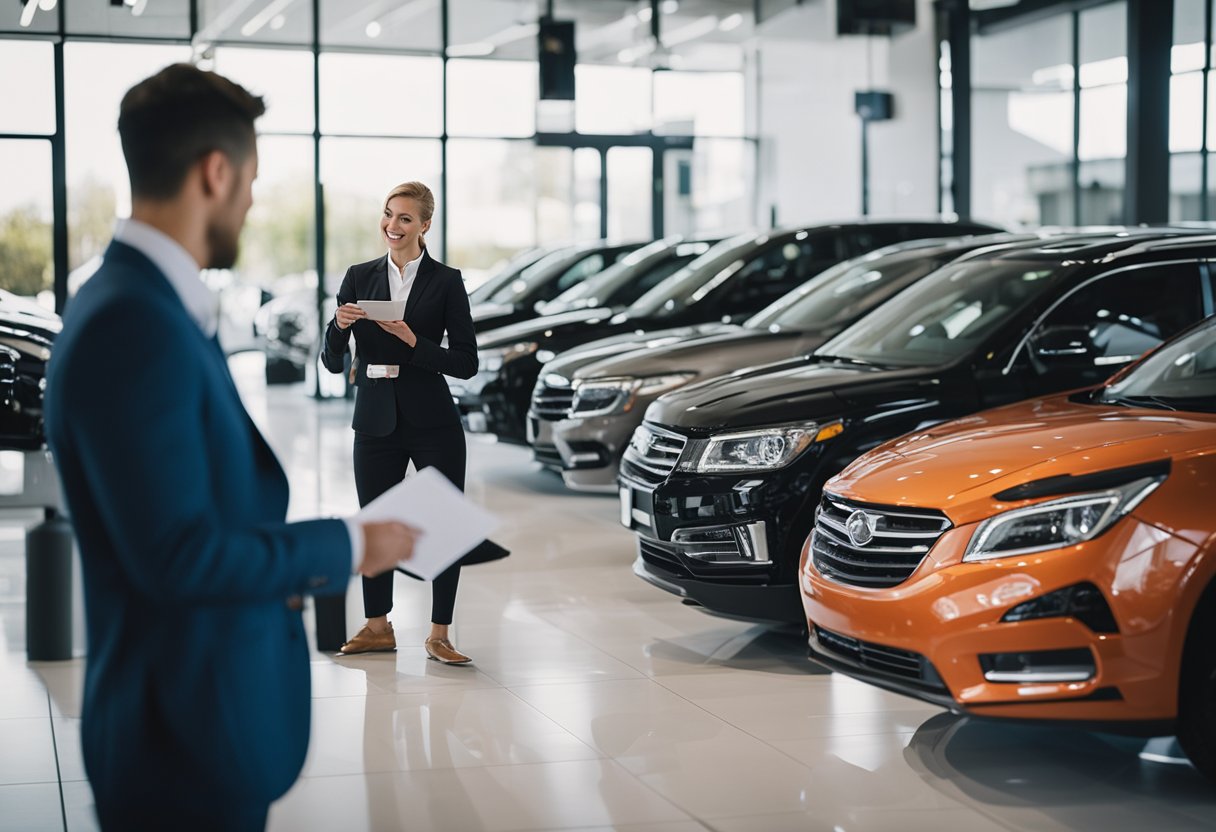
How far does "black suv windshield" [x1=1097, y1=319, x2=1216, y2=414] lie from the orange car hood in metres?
0.16

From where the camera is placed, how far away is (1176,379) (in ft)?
Result: 17.4

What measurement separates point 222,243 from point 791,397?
4254 millimetres

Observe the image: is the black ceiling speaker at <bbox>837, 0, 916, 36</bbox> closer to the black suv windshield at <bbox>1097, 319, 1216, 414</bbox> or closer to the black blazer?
the black blazer

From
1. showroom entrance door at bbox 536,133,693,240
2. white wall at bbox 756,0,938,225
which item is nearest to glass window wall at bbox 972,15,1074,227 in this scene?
white wall at bbox 756,0,938,225

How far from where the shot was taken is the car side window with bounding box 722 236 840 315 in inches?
437

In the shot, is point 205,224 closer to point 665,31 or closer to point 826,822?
point 826,822

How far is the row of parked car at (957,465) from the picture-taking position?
416 cm

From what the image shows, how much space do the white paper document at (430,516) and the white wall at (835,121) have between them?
19096 mm

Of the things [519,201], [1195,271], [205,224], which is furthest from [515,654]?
[519,201]

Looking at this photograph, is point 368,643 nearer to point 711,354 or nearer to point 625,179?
point 711,354

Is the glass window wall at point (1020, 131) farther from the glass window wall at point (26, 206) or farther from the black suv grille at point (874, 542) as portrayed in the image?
the black suv grille at point (874, 542)

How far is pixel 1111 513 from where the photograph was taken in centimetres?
422

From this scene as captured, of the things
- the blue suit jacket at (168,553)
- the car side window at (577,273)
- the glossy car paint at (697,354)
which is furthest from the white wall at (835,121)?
the blue suit jacket at (168,553)

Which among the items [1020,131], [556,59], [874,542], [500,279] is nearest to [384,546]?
[874,542]
